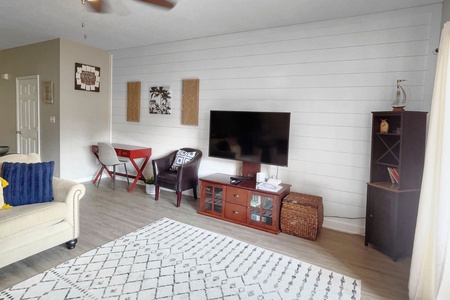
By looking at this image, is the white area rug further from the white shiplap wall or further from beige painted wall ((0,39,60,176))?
beige painted wall ((0,39,60,176))

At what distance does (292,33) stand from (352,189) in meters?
2.17

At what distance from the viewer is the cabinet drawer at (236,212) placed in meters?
3.45

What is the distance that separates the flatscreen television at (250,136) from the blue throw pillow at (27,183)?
6.93 ft

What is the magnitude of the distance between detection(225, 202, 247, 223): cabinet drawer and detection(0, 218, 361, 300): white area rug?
0.57 m

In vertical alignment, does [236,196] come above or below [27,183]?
below

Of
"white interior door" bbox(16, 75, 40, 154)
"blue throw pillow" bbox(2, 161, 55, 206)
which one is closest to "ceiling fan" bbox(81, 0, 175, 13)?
"blue throw pillow" bbox(2, 161, 55, 206)

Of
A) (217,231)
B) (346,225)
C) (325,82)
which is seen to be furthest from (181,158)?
(346,225)

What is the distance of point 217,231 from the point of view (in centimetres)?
325

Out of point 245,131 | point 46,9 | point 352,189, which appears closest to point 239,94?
point 245,131

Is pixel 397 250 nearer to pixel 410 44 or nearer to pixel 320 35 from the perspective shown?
pixel 410 44

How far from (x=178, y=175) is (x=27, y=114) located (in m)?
3.57

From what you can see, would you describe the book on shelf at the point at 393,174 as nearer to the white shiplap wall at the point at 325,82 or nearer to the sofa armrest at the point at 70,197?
the white shiplap wall at the point at 325,82

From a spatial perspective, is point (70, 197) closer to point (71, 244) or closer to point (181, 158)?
point (71, 244)

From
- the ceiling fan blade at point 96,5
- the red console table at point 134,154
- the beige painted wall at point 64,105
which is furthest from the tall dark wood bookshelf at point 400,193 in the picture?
the beige painted wall at point 64,105
